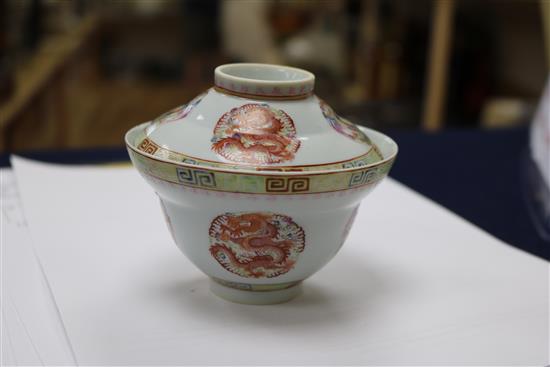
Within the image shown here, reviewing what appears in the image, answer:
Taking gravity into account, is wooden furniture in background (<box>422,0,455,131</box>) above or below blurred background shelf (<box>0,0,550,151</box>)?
above

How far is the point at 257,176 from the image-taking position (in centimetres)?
43

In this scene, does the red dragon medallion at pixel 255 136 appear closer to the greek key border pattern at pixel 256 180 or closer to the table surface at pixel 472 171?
the greek key border pattern at pixel 256 180

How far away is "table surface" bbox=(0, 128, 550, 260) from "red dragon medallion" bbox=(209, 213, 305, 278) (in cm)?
30

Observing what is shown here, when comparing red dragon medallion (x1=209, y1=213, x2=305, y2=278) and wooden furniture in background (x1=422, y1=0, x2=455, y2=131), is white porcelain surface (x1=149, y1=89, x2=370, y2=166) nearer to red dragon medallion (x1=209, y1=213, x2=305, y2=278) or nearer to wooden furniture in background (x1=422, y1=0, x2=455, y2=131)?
red dragon medallion (x1=209, y1=213, x2=305, y2=278)

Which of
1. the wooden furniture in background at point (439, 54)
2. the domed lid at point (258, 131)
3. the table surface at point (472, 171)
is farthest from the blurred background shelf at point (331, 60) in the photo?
the domed lid at point (258, 131)

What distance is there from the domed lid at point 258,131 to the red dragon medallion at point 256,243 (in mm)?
37

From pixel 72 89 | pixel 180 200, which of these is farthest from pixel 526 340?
pixel 72 89

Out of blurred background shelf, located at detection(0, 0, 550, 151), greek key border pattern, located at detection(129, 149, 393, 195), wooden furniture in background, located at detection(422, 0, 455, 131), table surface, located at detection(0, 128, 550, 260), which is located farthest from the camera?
blurred background shelf, located at detection(0, 0, 550, 151)

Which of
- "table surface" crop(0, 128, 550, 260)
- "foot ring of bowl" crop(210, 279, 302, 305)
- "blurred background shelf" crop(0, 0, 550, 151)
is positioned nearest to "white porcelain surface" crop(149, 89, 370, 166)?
"foot ring of bowl" crop(210, 279, 302, 305)

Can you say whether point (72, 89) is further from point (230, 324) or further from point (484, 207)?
point (230, 324)

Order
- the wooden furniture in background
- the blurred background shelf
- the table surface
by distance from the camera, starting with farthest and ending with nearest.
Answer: the blurred background shelf, the wooden furniture in background, the table surface

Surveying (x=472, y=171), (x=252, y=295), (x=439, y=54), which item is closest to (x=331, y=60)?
(x=439, y=54)

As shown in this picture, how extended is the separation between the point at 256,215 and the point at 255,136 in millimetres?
52

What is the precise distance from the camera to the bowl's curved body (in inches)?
17.1
